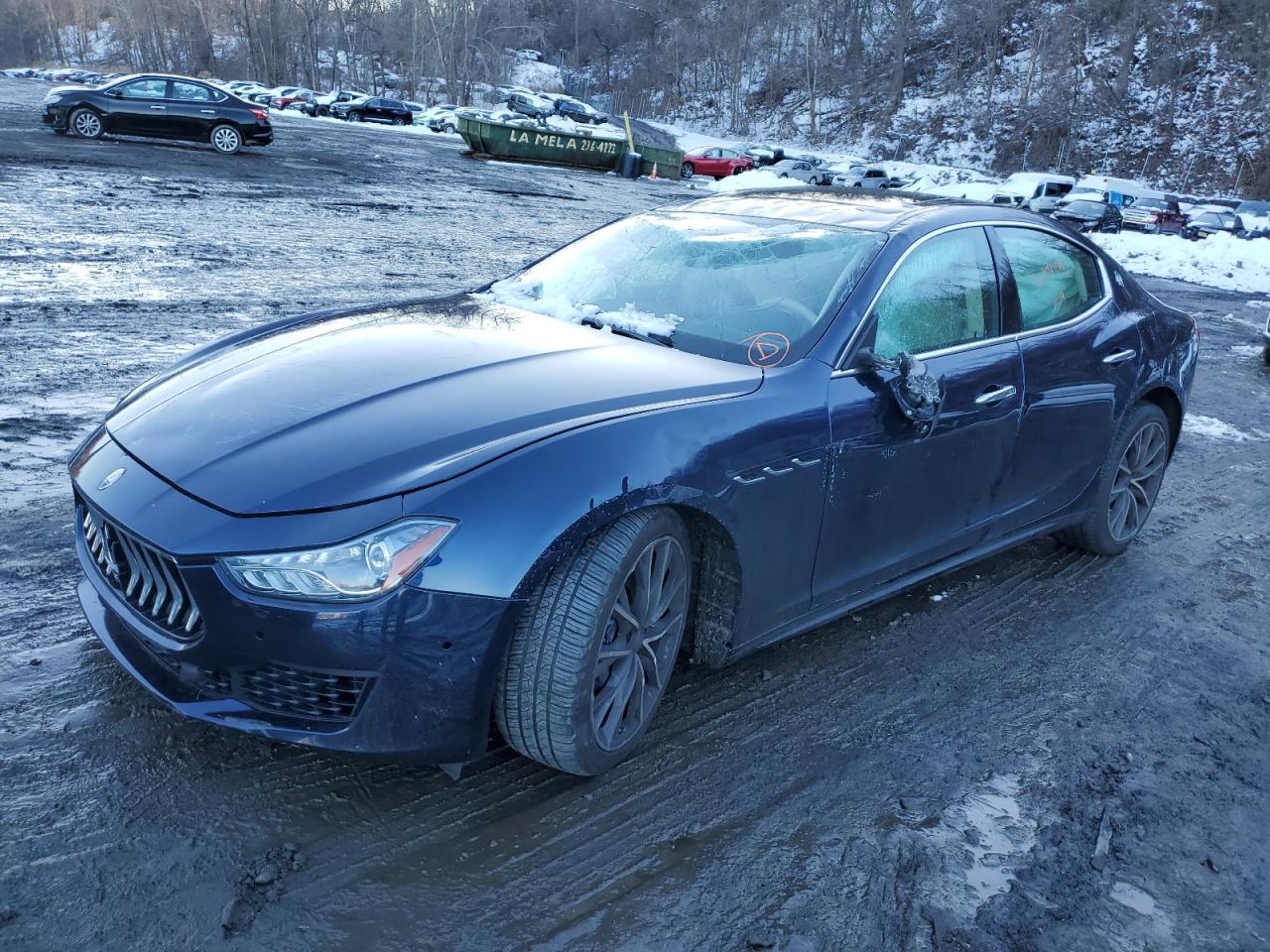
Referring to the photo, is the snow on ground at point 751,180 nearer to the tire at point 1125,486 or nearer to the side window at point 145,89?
the side window at point 145,89

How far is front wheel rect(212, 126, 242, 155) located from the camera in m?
21.8

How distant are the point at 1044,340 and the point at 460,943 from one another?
3038mm

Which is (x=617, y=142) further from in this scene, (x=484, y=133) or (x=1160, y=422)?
(x=1160, y=422)

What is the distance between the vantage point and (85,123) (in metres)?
20.4

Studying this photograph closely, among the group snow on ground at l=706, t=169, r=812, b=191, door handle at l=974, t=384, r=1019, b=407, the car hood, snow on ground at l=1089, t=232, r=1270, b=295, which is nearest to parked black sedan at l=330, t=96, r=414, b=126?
snow on ground at l=706, t=169, r=812, b=191

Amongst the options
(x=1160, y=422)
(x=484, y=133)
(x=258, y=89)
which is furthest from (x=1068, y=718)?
(x=258, y=89)

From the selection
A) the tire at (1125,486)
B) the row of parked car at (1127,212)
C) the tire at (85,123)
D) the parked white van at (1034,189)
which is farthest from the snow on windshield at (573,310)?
the parked white van at (1034,189)

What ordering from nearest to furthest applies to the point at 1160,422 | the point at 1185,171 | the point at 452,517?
the point at 452,517
the point at 1160,422
the point at 1185,171

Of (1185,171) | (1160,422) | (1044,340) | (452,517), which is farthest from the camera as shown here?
(1185,171)

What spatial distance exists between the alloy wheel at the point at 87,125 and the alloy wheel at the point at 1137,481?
2167cm

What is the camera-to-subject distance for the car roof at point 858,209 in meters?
3.64

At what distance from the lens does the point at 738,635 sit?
2.99 metres

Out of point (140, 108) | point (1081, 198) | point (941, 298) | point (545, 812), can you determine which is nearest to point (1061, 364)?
point (941, 298)

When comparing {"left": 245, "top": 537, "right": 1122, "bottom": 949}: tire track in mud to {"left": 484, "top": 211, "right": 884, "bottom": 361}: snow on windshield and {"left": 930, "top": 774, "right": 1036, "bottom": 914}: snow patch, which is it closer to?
{"left": 930, "top": 774, "right": 1036, "bottom": 914}: snow patch
